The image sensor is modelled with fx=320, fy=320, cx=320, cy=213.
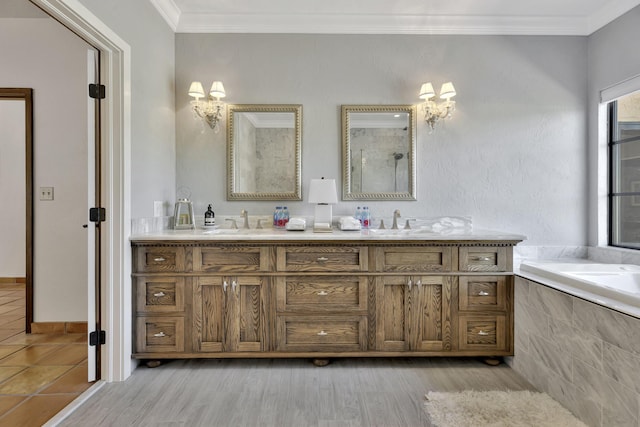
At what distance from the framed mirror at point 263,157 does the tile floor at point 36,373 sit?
163cm

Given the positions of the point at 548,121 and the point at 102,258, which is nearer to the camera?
the point at 102,258

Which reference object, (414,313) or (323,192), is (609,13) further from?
(414,313)

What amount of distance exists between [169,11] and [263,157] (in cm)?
138

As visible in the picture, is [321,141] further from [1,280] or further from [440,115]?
[1,280]

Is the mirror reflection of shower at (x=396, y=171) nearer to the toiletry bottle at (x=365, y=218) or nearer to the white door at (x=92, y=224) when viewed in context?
the toiletry bottle at (x=365, y=218)

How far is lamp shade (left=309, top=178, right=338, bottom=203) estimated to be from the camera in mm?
2600

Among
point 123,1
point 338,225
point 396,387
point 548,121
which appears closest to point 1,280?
point 123,1

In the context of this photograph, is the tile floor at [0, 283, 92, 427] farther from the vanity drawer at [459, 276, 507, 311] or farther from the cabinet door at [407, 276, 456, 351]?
the vanity drawer at [459, 276, 507, 311]

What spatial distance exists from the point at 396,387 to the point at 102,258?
6.57 ft

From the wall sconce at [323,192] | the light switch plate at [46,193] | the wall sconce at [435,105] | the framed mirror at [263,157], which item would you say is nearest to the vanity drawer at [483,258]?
the wall sconce at [323,192]

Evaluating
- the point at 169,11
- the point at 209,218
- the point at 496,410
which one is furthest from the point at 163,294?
the point at 169,11

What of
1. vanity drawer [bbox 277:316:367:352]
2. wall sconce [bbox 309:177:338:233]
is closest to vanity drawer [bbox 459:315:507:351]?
vanity drawer [bbox 277:316:367:352]

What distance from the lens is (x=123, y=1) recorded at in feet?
6.77

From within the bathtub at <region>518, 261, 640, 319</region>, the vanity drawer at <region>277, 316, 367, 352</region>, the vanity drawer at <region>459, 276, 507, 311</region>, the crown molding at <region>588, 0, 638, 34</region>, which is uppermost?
the crown molding at <region>588, 0, 638, 34</region>
